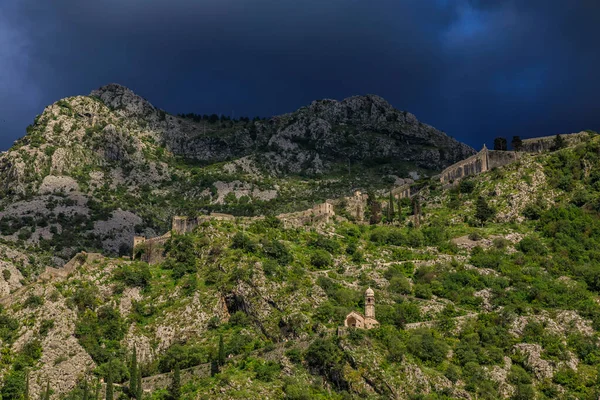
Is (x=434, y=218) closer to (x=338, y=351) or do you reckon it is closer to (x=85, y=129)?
(x=338, y=351)

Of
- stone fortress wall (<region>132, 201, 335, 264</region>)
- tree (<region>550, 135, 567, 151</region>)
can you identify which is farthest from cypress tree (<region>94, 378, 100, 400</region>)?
tree (<region>550, 135, 567, 151</region>)

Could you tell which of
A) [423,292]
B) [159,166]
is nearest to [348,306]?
[423,292]

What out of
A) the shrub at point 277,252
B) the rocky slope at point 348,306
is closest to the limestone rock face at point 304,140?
the rocky slope at point 348,306

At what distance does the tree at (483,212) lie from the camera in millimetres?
122981

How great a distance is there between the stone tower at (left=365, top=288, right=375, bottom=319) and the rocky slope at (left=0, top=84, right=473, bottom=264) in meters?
46.4

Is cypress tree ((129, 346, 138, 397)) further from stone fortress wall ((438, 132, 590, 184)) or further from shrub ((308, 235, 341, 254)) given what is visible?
stone fortress wall ((438, 132, 590, 184))

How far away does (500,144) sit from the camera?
5492 inches

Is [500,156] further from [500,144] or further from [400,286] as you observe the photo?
[400,286]

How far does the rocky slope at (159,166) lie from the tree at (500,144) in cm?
3235

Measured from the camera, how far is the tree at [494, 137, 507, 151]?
139 metres

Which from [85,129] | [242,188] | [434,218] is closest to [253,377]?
[434,218]

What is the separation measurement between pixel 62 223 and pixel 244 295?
55406 mm

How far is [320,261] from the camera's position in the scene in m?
112

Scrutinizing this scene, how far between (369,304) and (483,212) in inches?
1328
